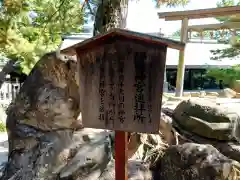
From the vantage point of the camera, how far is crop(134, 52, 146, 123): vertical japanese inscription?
7.00ft

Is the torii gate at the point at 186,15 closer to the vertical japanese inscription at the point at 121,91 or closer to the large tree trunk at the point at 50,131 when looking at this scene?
the large tree trunk at the point at 50,131

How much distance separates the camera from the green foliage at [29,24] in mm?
4715

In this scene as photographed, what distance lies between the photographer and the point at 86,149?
3143 mm

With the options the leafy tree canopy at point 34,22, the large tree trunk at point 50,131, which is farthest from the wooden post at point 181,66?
the large tree trunk at point 50,131

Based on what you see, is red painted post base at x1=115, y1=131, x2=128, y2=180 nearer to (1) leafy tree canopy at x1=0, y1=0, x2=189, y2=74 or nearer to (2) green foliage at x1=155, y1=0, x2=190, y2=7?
(1) leafy tree canopy at x1=0, y1=0, x2=189, y2=74

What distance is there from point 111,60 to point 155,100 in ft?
1.49

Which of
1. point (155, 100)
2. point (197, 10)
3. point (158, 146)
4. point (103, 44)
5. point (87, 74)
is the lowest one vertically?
point (158, 146)

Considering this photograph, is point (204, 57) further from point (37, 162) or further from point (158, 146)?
point (37, 162)

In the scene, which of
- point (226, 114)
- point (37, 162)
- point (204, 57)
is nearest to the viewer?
point (37, 162)

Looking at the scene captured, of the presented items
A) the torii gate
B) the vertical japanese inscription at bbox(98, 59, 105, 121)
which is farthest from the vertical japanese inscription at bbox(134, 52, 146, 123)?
the torii gate

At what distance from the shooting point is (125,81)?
2184 millimetres

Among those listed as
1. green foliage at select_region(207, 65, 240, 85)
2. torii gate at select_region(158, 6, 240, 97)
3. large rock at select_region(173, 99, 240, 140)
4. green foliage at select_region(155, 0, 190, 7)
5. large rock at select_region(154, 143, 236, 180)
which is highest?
torii gate at select_region(158, 6, 240, 97)

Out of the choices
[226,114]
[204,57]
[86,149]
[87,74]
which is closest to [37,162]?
[86,149]

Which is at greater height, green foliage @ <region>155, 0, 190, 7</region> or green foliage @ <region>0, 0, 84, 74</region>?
green foliage @ <region>155, 0, 190, 7</region>
